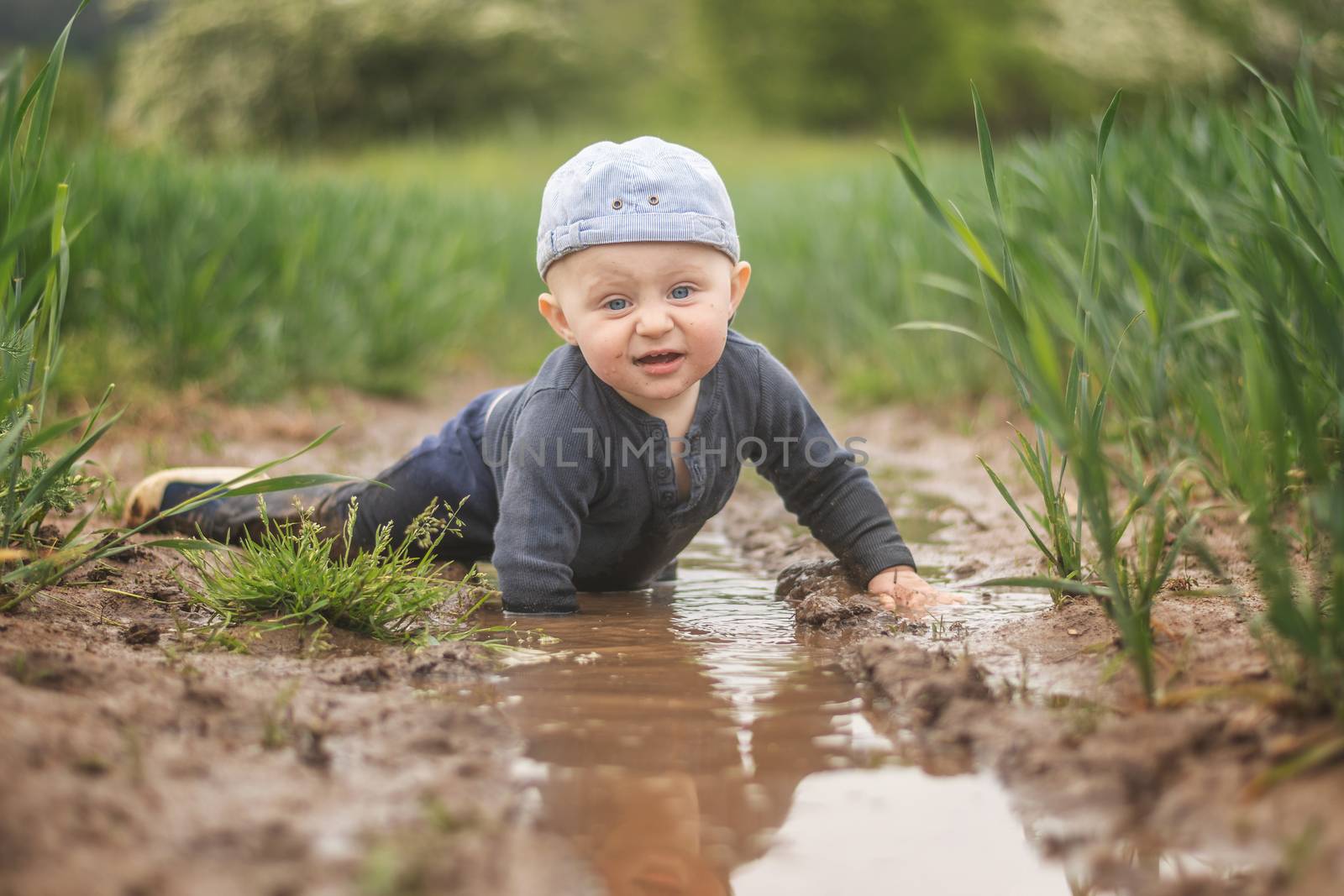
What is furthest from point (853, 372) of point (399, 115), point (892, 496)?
point (399, 115)

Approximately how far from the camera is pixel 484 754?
5.28 feet

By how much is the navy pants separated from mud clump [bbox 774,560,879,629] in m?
0.80

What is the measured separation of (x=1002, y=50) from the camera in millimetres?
27672

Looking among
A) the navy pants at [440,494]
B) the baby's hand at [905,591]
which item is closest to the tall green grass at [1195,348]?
the baby's hand at [905,591]

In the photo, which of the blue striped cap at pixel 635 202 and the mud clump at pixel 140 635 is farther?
the blue striped cap at pixel 635 202

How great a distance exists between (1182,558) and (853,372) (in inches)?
137

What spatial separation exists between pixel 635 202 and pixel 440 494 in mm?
999

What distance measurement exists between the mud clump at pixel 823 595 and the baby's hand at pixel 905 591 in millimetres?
43

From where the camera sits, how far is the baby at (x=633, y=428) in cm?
248

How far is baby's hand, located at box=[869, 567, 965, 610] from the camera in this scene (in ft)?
8.52

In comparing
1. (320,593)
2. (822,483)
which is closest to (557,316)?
(822,483)

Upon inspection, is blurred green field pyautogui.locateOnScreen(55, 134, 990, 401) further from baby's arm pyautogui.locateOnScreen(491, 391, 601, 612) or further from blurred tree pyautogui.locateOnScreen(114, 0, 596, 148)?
blurred tree pyautogui.locateOnScreen(114, 0, 596, 148)

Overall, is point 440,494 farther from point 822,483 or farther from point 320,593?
point 822,483

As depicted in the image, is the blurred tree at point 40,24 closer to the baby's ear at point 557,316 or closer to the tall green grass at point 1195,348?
the baby's ear at point 557,316
